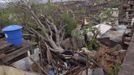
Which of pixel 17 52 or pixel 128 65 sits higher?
pixel 128 65

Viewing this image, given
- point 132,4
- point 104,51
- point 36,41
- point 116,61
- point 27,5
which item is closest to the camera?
point 116,61

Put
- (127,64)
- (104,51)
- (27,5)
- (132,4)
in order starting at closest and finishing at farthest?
(127,64) → (104,51) → (27,5) → (132,4)

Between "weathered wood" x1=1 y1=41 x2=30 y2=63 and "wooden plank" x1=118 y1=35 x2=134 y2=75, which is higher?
"wooden plank" x1=118 y1=35 x2=134 y2=75

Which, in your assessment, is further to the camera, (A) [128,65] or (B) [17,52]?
(B) [17,52]

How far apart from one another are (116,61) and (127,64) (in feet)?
6.94

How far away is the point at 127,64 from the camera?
326 centimetres

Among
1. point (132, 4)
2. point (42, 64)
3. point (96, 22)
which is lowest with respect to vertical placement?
point (42, 64)

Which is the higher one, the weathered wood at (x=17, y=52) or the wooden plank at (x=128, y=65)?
the wooden plank at (x=128, y=65)

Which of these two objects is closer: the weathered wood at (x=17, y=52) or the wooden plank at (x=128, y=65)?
the wooden plank at (x=128, y=65)

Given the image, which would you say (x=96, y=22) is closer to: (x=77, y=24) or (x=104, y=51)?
(x=77, y=24)

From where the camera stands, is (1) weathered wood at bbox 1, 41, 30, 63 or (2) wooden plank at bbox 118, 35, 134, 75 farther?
(1) weathered wood at bbox 1, 41, 30, 63

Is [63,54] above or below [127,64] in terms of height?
below

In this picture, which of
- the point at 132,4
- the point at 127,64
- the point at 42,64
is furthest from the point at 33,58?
the point at 132,4

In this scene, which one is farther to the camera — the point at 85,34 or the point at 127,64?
the point at 85,34
